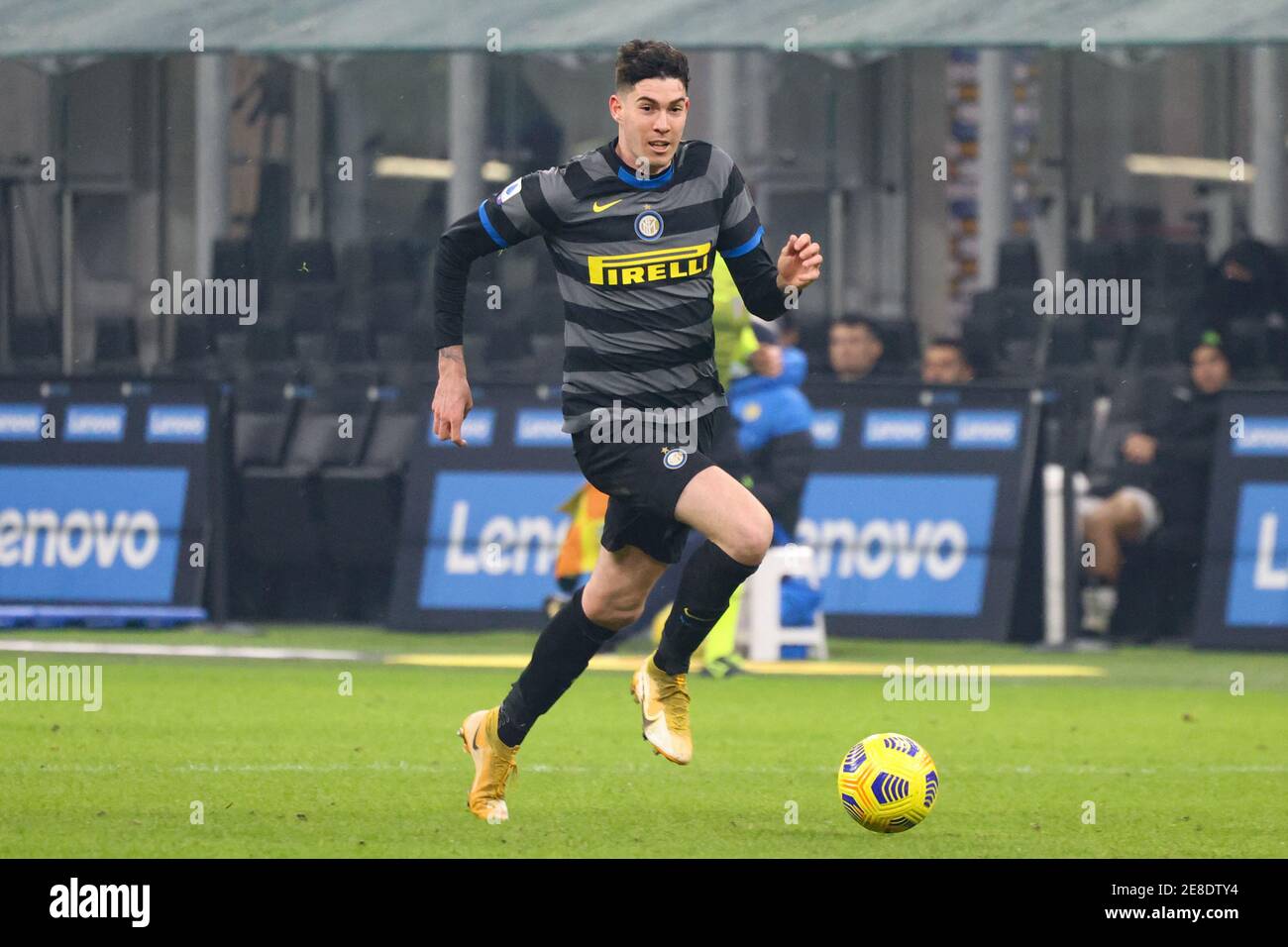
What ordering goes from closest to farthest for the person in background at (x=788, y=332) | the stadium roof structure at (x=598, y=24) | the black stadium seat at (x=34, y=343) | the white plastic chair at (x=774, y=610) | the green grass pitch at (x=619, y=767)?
the green grass pitch at (x=619, y=767), the white plastic chair at (x=774, y=610), the stadium roof structure at (x=598, y=24), the person in background at (x=788, y=332), the black stadium seat at (x=34, y=343)

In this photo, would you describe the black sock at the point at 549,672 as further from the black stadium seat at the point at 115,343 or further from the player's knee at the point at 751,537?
the black stadium seat at the point at 115,343

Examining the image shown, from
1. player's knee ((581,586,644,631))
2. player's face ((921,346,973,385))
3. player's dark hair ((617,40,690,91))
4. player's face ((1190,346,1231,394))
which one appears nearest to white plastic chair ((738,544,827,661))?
player's face ((921,346,973,385))

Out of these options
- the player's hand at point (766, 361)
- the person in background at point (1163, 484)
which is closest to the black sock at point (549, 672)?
the player's hand at point (766, 361)

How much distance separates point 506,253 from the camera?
869 inches

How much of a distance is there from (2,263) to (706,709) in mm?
11373

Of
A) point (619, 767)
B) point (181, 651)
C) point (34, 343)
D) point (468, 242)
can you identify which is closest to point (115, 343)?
point (34, 343)

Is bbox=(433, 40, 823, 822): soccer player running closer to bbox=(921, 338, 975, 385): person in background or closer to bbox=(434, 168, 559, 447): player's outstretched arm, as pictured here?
bbox=(434, 168, 559, 447): player's outstretched arm

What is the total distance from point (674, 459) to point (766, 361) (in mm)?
5967

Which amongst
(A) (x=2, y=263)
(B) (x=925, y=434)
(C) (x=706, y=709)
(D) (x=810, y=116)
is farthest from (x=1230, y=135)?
(C) (x=706, y=709)

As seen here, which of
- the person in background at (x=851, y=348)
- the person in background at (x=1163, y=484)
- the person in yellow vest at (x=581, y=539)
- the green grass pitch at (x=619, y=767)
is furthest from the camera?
the person in background at (x=851, y=348)

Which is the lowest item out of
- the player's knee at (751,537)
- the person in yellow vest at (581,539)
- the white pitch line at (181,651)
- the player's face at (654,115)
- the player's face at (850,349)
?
the white pitch line at (181,651)

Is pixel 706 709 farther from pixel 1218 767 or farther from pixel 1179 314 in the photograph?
pixel 1179 314

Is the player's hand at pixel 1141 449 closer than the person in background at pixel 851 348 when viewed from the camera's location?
Yes

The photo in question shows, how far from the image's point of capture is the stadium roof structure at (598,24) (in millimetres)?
15766
